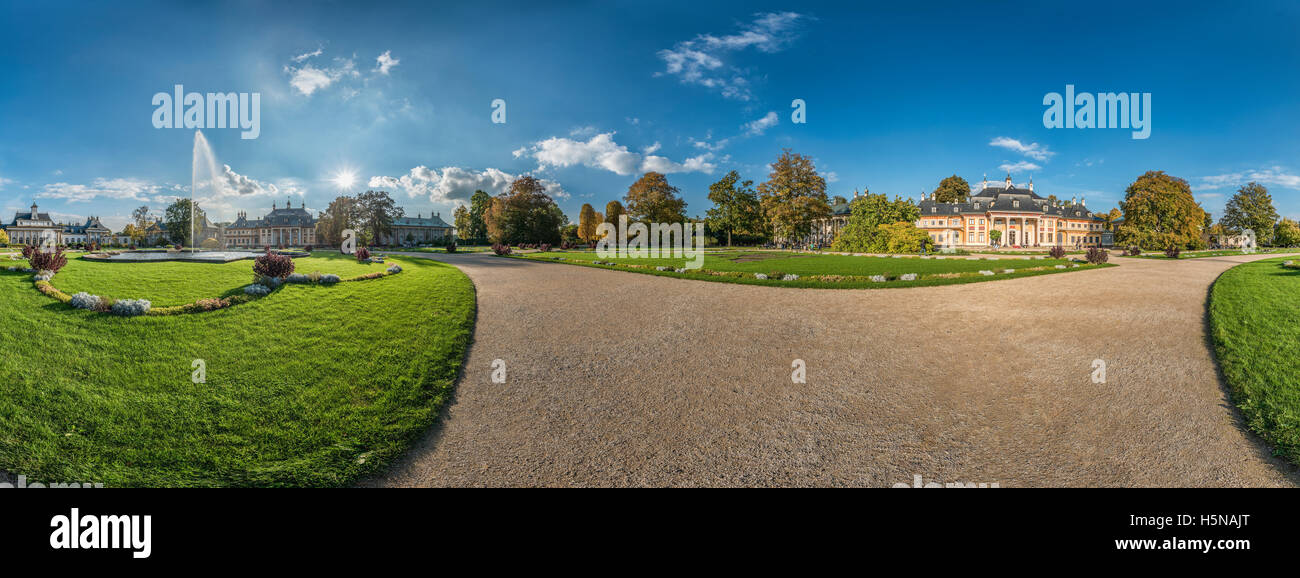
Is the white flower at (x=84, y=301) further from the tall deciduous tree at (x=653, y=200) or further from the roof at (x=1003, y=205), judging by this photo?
the roof at (x=1003, y=205)

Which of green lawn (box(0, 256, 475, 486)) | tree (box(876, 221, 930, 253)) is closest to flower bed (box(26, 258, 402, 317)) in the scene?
green lawn (box(0, 256, 475, 486))

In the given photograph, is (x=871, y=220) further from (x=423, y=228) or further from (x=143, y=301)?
(x=423, y=228)

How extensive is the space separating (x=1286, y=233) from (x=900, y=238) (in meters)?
68.2

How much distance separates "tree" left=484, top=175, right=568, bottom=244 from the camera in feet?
193

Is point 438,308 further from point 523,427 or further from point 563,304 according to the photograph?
point 523,427

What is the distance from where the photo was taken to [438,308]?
40.7ft

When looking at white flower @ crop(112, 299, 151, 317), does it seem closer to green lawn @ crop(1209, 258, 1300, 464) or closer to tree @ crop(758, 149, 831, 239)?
green lawn @ crop(1209, 258, 1300, 464)

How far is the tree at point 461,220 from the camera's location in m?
81.4

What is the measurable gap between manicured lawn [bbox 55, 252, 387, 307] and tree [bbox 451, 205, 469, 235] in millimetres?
66009

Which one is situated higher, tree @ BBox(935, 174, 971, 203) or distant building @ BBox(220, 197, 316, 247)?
tree @ BBox(935, 174, 971, 203)

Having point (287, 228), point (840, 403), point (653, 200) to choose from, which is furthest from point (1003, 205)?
point (287, 228)

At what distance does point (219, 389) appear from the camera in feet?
22.1

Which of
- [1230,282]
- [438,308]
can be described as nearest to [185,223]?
[438,308]

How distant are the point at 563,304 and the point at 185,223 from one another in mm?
76397
